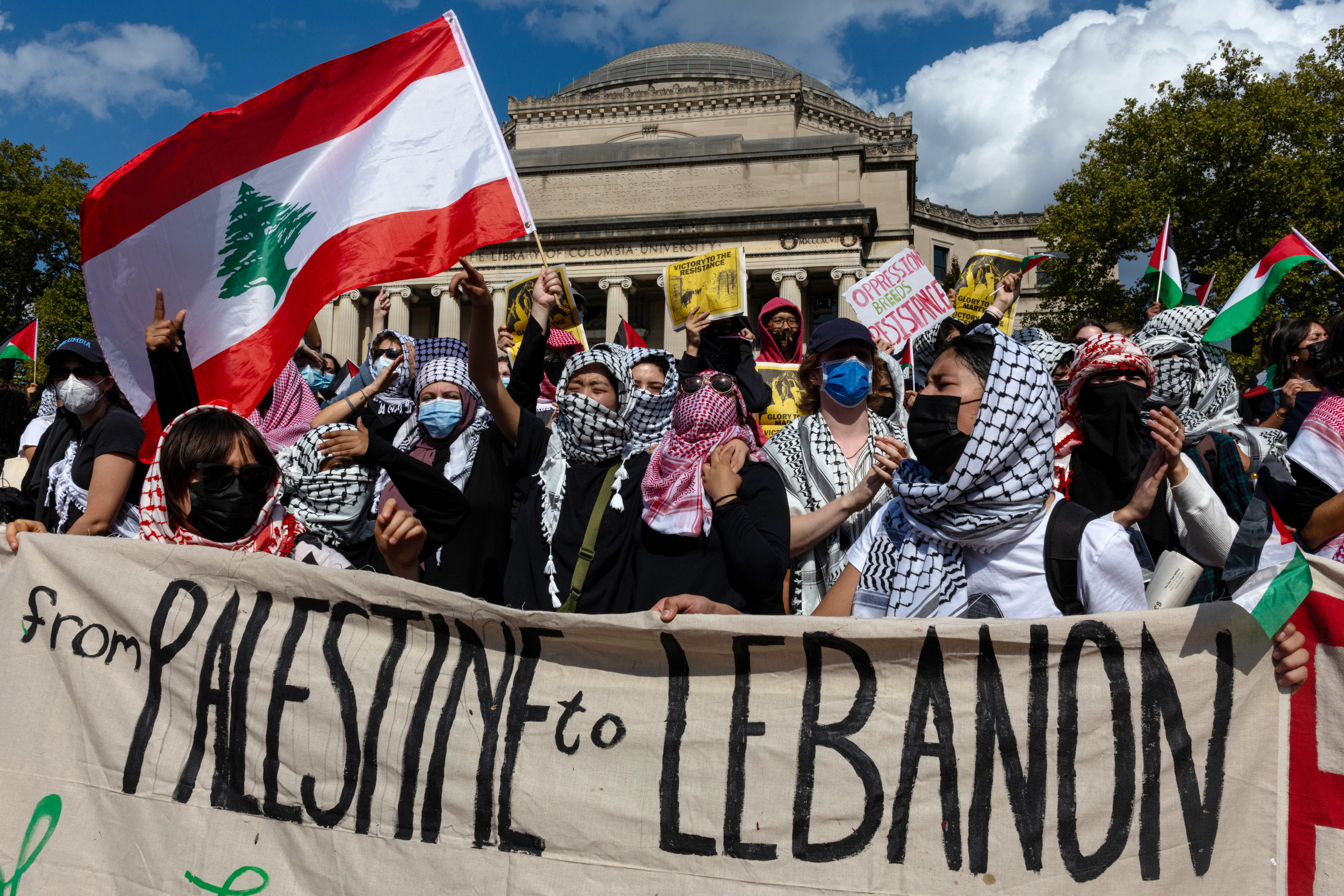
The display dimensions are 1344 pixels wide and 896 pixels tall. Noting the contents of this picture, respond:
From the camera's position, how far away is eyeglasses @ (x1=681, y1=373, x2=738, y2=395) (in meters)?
3.47

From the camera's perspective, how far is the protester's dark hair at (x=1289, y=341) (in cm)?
554

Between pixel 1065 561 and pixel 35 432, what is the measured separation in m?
8.85

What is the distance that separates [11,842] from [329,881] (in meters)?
1.03

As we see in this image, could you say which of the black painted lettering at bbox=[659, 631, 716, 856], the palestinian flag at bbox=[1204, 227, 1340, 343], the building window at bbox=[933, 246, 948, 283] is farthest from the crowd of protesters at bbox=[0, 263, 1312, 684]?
the building window at bbox=[933, 246, 948, 283]

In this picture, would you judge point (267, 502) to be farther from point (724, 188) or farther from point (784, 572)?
point (724, 188)

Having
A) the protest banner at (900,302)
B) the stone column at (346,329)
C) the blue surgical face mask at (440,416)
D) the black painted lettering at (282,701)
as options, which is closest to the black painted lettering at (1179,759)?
the black painted lettering at (282,701)

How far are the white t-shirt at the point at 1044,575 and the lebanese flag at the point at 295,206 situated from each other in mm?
2234

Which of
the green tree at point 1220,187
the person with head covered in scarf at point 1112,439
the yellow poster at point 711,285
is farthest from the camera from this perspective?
the green tree at point 1220,187

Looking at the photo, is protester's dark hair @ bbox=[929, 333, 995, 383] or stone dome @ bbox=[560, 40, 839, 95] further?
stone dome @ bbox=[560, 40, 839, 95]

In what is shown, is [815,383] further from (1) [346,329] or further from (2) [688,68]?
(2) [688,68]

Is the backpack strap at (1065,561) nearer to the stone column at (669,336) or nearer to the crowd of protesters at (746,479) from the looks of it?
the crowd of protesters at (746,479)

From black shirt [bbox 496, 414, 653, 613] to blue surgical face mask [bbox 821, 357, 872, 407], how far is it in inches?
36.7

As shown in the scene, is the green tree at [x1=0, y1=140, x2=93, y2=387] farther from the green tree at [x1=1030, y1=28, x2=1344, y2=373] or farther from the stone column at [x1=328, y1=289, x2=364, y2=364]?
the green tree at [x1=1030, y1=28, x2=1344, y2=373]

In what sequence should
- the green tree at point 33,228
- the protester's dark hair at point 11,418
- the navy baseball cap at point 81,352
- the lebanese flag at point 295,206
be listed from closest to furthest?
1. the lebanese flag at point 295,206
2. the navy baseball cap at point 81,352
3. the protester's dark hair at point 11,418
4. the green tree at point 33,228
